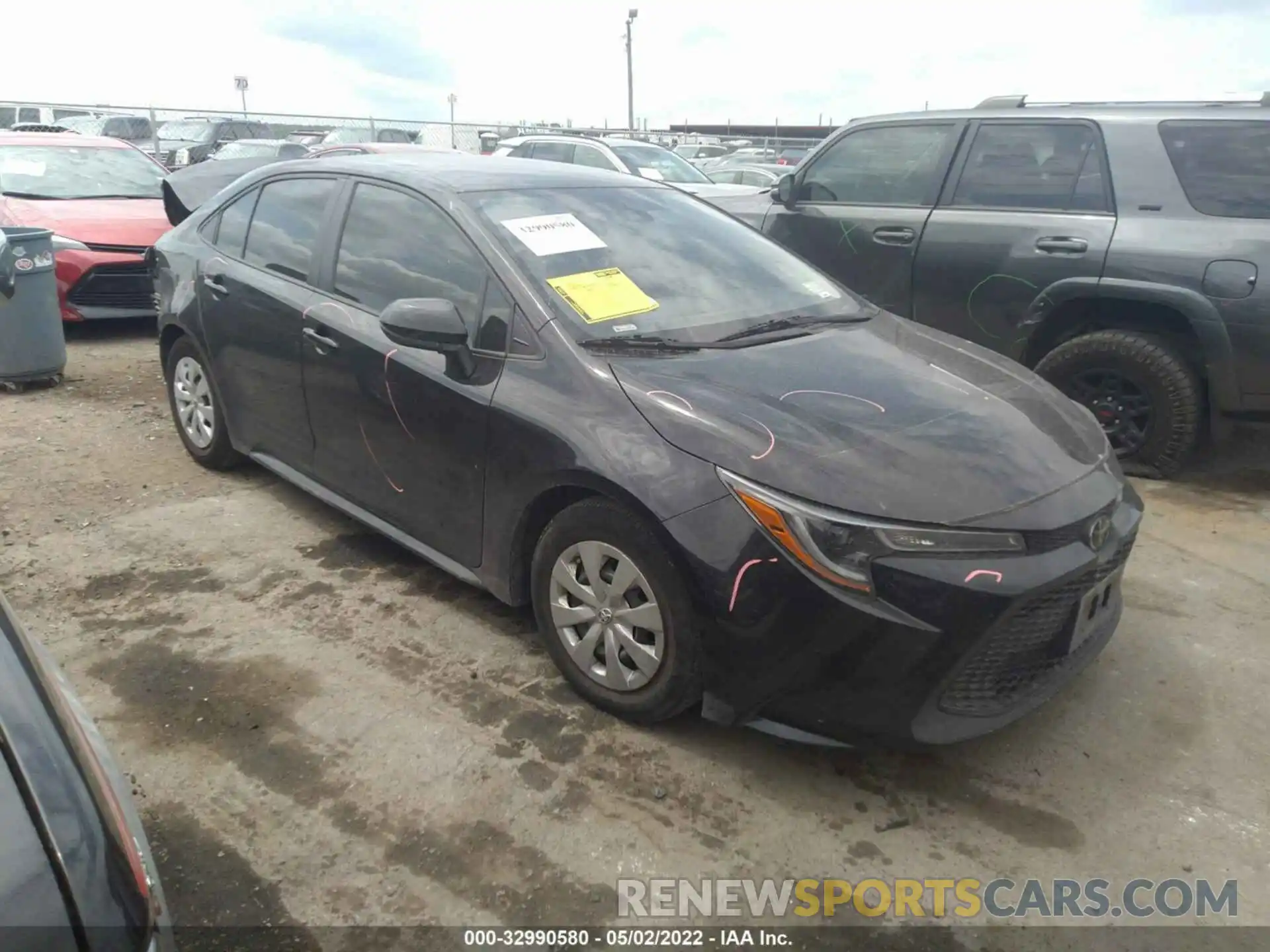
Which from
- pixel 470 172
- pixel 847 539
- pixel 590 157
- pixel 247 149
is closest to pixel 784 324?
pixel 847 539

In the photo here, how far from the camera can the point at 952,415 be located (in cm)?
287

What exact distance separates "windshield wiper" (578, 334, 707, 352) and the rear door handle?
85.0 inches

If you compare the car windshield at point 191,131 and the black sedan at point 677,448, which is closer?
the black sedan at point 677,448

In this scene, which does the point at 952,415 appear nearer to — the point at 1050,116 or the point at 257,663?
the point at 257,663

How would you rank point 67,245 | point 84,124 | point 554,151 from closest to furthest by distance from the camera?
point 67,245
point 554,151
point 84,124

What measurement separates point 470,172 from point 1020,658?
2594 millimetres

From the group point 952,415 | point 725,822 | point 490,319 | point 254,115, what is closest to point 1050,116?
point 952,415

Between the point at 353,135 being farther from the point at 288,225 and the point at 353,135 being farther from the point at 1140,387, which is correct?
the point at 1140,387

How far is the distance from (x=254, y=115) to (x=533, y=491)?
19295 mm

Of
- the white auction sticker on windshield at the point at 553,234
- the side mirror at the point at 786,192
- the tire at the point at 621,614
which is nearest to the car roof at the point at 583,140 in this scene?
the side mirror at the point at 786,192

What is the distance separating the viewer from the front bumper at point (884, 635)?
94.1 inches

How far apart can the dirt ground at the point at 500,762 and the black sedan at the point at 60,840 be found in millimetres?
975

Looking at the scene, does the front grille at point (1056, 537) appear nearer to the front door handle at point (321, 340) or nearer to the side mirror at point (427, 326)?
the side mirror at point (427, 326)

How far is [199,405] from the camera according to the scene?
188 inches
